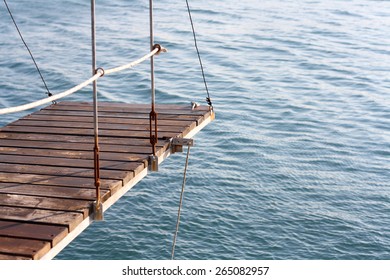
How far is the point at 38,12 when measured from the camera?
32250mm

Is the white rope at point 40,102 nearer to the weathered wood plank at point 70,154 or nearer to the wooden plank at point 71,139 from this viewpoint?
the weathered wood plank at point 70,154

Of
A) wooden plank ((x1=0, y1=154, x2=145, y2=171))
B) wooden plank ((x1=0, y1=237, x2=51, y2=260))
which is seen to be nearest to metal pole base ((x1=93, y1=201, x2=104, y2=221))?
wooden plank ((x1=0, y1=237, x2=51, y2=260))

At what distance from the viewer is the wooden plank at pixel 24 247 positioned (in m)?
5.59

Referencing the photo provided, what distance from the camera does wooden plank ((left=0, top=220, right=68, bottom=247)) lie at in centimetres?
582

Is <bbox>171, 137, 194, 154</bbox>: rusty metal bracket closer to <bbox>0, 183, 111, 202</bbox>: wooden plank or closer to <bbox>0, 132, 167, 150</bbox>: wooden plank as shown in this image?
<bbox>0, 132, 167, 150</bbox>: wooden plank

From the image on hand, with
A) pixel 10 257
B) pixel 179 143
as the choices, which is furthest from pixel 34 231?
pixel 179 143

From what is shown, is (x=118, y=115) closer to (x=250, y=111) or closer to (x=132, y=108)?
(x=132, y=108)

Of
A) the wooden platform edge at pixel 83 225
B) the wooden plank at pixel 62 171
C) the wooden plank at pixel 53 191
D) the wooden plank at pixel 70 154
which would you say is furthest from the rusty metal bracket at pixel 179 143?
the wooden plank at pixel 53 191

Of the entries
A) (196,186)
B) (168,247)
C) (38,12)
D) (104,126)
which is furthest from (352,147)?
(38,12)

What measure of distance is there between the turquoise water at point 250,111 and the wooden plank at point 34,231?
295 inches

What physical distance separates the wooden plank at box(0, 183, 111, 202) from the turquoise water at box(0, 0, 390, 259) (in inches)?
267

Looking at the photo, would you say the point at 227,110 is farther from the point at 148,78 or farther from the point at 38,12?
the point at 38,12

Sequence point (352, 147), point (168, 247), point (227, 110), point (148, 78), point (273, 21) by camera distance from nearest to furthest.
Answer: point (168, 247), point (352, 147), point (227, 110), point (148, 78), point (273, 21)

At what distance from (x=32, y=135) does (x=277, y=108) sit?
1396cm
